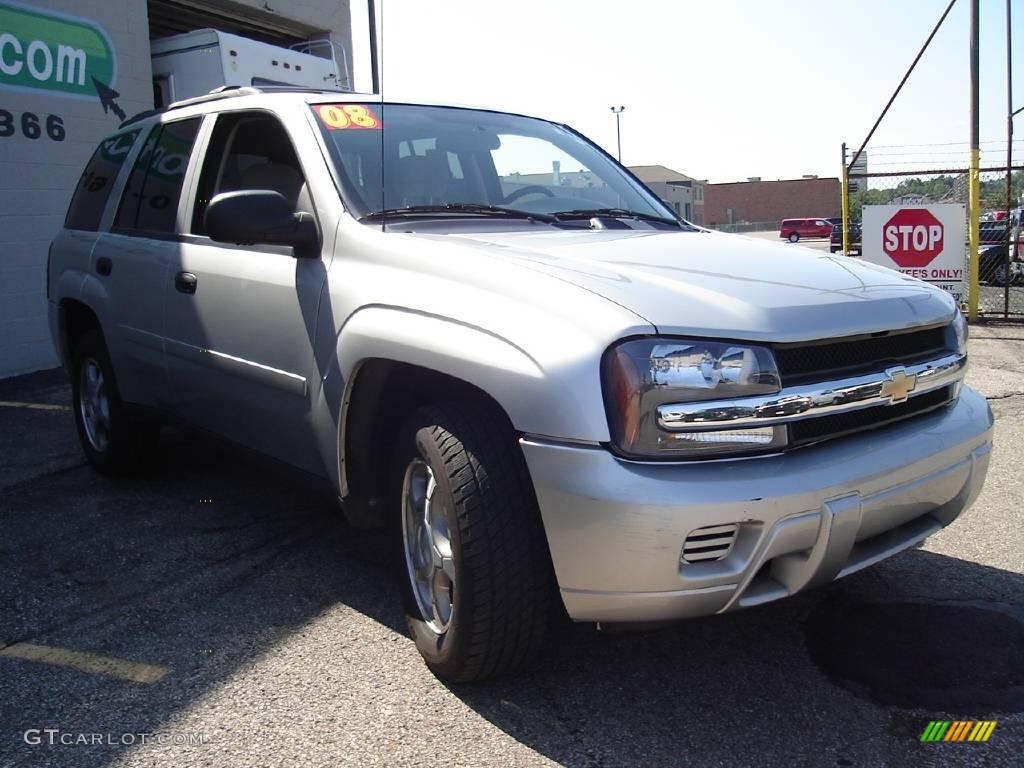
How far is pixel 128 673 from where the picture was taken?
9.52 feet

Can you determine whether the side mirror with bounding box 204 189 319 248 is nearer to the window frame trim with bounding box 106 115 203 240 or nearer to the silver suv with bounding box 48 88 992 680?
the silver suv with bounding box 48 88 992 680

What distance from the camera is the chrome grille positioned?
2205 millimetres

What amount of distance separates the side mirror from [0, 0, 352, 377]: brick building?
6510 mm

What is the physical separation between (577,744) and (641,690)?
1.15ft

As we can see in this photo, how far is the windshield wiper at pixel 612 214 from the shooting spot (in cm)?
360

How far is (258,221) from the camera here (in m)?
3.03

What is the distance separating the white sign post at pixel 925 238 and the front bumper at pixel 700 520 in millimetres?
8528

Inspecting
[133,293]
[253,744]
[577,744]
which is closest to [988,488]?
[577,744]

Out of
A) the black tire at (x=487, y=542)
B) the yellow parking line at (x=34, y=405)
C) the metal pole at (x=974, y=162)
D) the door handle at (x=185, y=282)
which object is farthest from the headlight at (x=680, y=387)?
the metal pole at (x=974, y=162)

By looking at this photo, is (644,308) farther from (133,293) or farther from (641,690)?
(133,293)

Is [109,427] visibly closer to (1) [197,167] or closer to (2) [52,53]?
(1) [197,167]

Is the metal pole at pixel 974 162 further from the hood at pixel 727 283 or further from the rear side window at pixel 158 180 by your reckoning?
the rear side window at pixel 158 180

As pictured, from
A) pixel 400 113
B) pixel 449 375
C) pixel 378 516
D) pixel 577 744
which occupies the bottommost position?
pixel 577 744

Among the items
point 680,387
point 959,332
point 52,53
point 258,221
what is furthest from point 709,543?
point 52,53
